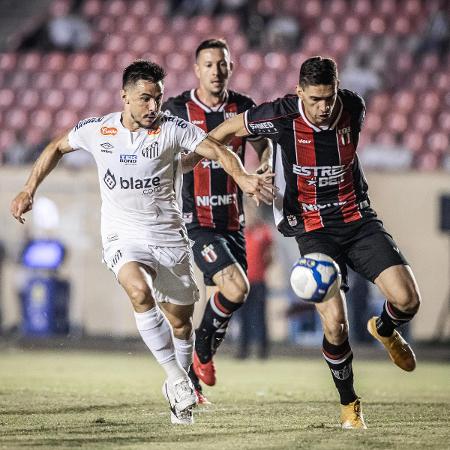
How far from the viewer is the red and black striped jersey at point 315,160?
673 centimetres

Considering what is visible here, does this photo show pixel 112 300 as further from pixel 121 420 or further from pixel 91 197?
pixel 121 420

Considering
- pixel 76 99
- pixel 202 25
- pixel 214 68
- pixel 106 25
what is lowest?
pixel 214 68

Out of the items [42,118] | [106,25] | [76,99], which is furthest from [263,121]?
[106,25]

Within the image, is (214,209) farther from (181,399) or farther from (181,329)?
(181,399)

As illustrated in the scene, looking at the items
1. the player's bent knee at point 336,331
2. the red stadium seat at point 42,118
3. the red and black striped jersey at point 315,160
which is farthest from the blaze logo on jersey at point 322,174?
the red stadium seat at point 42,118

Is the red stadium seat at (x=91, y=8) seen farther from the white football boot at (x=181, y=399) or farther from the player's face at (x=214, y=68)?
the white football boot at (x=181, y=399)

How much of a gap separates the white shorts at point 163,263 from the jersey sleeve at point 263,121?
93cm

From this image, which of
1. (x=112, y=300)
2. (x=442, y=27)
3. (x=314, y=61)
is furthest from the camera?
(x=442, y=27)

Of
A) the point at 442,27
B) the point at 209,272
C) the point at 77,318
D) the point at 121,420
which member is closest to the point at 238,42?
the point at 442,27

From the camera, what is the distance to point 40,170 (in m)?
6.93

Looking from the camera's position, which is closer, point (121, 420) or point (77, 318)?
point (121, 420)

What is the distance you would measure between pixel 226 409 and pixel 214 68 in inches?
104

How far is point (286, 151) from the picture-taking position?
269 inches

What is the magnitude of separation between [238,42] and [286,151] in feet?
44.5
